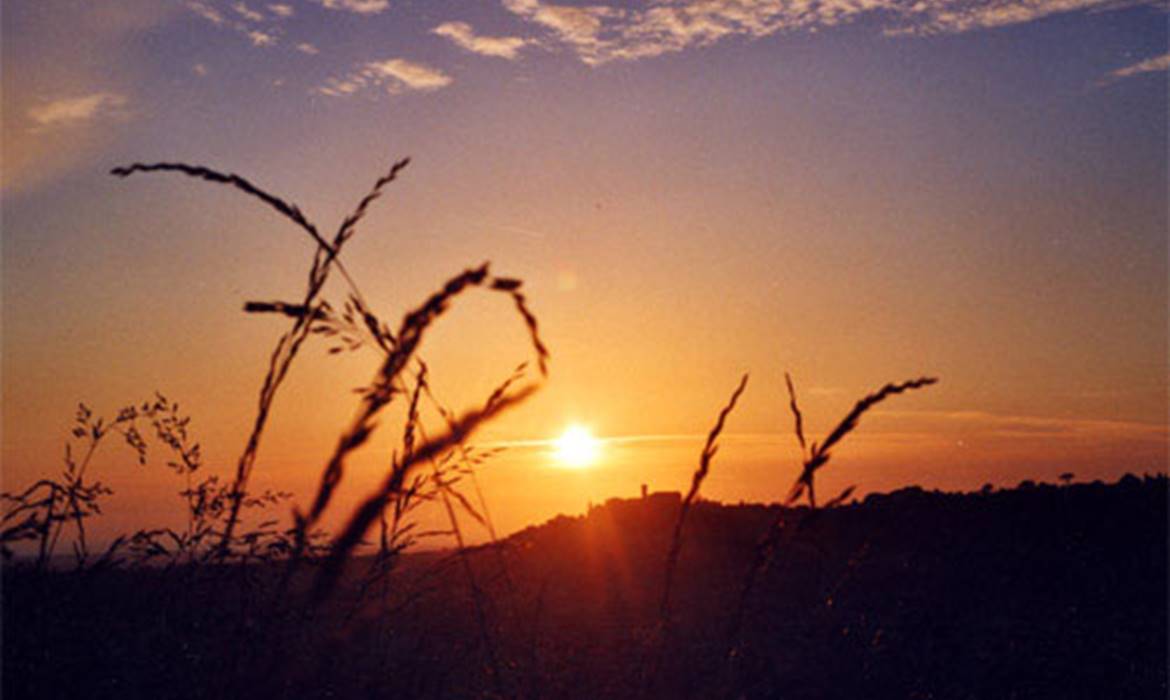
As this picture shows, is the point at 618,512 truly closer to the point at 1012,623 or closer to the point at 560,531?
the point at 560,531

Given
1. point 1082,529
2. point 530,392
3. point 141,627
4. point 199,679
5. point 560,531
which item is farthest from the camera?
point 560,531

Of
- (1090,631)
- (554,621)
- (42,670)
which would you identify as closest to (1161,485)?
(1090,631)

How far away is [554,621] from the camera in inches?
321

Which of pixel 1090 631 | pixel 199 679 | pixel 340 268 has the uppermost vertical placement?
pixel 340 268

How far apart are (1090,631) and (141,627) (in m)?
6.51

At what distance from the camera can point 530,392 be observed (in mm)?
1205

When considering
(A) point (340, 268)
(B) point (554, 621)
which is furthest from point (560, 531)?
(A) point (340, 268)

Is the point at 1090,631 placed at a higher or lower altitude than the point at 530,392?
lower

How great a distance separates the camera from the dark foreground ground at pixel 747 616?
5.98 meters

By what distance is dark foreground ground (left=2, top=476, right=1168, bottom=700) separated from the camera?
19.6 ft

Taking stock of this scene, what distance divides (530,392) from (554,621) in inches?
284

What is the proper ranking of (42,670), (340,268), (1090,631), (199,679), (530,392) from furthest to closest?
(1090,631)
(199,679)
(42,670)
(340,268)
(530,392)

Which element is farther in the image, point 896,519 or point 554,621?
Result: point 896,519

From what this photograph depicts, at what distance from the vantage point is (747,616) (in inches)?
304
